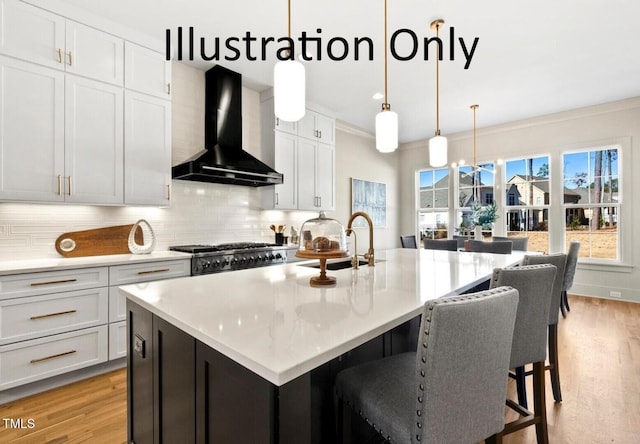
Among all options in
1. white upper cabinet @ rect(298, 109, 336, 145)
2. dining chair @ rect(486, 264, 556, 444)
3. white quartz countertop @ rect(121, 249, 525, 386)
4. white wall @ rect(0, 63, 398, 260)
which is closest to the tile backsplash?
white wall @ rect(0, 63, 398, 260)

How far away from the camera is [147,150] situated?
298 cm

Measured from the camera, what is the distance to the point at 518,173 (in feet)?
18.5

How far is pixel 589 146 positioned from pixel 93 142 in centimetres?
645

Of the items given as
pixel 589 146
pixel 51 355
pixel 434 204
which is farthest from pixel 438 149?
pixel 434 204

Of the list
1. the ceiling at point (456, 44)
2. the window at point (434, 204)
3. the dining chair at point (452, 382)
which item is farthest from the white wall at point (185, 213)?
the window at point (434, 204)

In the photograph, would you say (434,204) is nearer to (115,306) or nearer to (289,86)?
(289,86)

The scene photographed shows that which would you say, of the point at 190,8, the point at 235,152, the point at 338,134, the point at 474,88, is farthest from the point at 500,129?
the point at 190,8

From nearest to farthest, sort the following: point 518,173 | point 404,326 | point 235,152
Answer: point 404,326 → point 235,152 → point 518,173

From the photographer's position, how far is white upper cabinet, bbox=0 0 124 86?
7.45ft

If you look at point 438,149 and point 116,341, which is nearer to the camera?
point 116,341

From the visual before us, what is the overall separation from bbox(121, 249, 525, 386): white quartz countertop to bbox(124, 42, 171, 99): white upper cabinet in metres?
2.16

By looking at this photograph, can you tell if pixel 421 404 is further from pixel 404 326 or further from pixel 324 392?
→ pixel 404 326

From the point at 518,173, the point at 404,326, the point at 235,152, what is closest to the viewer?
the point at 404,326

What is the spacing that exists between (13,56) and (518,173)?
6625mm
